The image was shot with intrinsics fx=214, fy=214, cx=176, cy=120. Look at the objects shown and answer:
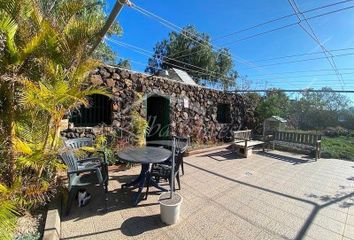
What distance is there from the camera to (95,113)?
5.31 metres

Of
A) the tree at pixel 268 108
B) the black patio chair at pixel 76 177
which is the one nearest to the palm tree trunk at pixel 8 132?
the black patio chair at pixel 76 177

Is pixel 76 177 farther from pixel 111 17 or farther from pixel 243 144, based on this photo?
pixel 243 144

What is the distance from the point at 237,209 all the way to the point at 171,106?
423 centimetres

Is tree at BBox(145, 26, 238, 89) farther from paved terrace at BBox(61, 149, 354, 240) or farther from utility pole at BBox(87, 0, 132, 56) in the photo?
utility pole at BBox(87, 0, 132, 56)

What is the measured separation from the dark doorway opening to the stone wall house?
33 mm

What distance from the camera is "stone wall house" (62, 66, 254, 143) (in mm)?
5328

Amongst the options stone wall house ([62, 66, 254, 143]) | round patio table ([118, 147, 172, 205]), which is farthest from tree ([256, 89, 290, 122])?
round patio table ([118, 147, 172, 205])

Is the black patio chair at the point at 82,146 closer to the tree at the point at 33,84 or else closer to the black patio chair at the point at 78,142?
the black patio chair at the point at 78,142

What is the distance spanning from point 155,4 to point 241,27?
10.0ft

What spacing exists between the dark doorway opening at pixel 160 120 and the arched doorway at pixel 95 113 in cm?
175

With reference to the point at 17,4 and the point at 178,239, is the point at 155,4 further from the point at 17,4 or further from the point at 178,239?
the point at 178,239

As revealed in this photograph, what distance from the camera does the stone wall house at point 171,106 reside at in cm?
533

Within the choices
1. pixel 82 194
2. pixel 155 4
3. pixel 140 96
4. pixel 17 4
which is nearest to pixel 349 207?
pixel 82 194

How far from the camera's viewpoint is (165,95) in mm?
6695
